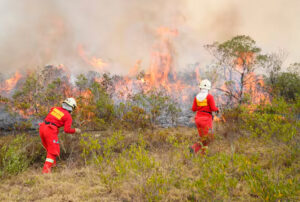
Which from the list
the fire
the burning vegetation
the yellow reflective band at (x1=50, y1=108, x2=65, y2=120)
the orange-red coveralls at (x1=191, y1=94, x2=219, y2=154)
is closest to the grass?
the burning vegetation

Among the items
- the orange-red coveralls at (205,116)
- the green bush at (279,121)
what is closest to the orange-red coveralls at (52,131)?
the orange-red coveralls at (205,116)

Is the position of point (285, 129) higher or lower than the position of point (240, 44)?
lower

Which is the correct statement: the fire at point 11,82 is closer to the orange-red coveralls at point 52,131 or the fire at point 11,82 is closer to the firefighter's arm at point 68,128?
the orange-red coveralls at point 52,131

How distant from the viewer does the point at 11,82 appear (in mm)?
22000

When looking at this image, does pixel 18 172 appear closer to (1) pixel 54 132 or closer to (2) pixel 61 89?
(1) pixel 54 132

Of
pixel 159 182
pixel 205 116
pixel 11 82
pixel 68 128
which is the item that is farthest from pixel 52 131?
pixel 11 82

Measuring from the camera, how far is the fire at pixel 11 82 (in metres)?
20.4

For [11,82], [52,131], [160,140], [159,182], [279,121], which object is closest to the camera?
A: [159,182]

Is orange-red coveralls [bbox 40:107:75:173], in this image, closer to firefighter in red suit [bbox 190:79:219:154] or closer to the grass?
the grass

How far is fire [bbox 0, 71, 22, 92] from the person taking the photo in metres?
20.4

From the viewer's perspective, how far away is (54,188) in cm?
351

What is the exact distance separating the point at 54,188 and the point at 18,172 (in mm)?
1575

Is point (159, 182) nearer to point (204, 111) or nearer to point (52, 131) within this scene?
point (204, 111)

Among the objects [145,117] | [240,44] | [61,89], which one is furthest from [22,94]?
[240,44]
